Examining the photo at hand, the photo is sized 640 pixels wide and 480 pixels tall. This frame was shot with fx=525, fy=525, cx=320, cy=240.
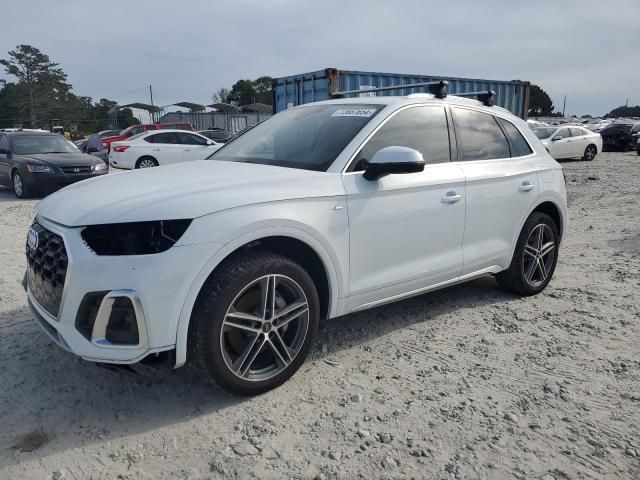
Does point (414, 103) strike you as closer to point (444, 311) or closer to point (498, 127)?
point (498, 127)

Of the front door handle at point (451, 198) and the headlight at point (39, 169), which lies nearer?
the front door handle at point (451, 198)

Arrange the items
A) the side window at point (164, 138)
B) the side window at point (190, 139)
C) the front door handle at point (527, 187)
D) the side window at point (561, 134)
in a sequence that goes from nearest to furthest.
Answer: the front door handle at point (527, 187), the side window at point (164, 138), the side window at point (190, 139), the side window at point (561, 134)

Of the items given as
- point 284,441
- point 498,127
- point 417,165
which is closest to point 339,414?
point 284,441

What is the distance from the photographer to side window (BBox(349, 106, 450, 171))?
11.3ft

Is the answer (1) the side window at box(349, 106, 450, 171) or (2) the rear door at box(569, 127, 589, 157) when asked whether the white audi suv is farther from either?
(2) the rear door at box(569, 127, 589, 157)

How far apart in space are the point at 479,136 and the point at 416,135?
76 centimetres

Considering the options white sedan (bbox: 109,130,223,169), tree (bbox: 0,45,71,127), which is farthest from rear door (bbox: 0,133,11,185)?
tree (bbox: 0,45,71,127)

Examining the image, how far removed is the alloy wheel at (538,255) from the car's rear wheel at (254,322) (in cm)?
235

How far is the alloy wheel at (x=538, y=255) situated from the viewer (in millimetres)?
4570

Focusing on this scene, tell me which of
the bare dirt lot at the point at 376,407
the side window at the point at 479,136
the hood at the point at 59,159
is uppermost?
the side window at the point at 479,136

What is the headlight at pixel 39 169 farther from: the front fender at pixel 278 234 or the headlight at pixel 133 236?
the front fender at pixel 278 234

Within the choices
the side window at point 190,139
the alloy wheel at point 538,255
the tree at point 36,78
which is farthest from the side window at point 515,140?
the tree at point 36,78

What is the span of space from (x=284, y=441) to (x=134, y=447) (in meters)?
0.73

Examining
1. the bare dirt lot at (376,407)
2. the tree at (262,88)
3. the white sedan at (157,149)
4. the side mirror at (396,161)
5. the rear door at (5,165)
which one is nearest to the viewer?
the bare dirt lot at (376,407)
